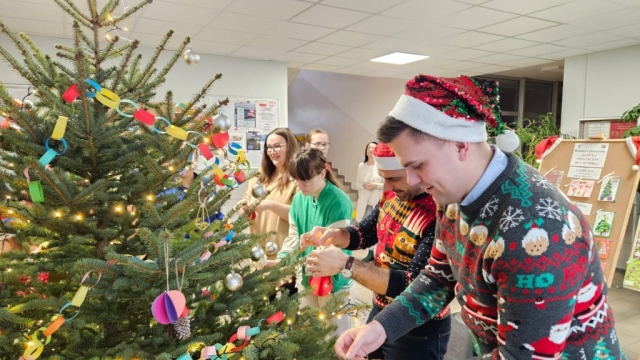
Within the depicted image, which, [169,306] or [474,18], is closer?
[169,306]

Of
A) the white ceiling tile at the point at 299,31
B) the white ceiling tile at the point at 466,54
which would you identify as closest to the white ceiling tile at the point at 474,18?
the white ceiling tile at the point at 466,54

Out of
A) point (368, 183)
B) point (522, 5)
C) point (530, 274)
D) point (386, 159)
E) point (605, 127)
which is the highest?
point (522, 5)

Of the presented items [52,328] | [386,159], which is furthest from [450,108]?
[52,328]

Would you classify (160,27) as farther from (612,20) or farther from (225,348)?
(612,20)

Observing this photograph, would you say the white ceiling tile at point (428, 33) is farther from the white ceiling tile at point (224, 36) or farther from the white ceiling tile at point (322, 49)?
the white ceiling tile at point (224, 36)

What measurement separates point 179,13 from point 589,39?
14.3 feet

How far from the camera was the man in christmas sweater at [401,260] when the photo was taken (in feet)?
4.38

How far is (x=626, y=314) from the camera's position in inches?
140

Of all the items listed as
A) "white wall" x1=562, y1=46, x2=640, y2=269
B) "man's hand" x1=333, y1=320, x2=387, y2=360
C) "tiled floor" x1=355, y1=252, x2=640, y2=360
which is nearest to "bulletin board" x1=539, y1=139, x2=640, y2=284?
"tiled floor" x1=355, y1=252, x2=640, y2=360

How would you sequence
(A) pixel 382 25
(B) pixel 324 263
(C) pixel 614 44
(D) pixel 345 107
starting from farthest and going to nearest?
(D) pixel 345 107
(C) pixel 614 44
(A) pixel 382 25
(B) pixel 324 263

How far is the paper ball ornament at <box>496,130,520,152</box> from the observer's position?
3.10 feet

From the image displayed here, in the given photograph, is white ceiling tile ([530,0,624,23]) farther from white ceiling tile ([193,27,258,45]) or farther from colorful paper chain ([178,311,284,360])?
colorful paper chain ([178,311,284,360])

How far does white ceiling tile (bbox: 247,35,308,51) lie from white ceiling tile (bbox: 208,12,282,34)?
0.30 metres

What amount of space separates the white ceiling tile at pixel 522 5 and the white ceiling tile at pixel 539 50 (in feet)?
4.98
